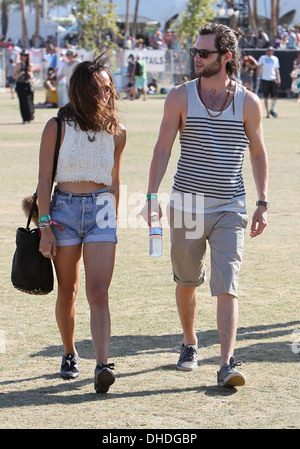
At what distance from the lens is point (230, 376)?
15.9 feet

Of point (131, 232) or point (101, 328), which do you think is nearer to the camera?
point (101, 328)

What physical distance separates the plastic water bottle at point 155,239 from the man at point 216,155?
0.07 m

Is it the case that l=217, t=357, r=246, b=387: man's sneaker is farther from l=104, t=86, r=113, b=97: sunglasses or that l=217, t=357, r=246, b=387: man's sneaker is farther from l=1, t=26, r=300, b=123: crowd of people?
l=1, t=26, r=300, b=123: crowd of people

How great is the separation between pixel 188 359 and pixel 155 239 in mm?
917

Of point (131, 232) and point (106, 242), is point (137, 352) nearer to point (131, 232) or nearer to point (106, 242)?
point (106, 242)

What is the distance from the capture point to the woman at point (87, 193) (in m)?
4.88

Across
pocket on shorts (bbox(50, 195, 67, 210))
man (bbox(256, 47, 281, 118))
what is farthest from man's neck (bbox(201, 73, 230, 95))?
man (bbox(256, 47, 281, 118))

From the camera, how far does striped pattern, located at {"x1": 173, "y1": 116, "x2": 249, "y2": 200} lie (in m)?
5.00

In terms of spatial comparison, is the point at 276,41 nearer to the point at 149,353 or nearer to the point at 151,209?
the point at 149,353

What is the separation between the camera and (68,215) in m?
4.91

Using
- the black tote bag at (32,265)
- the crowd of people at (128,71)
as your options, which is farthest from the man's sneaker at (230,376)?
the crowd of people at (128,71)

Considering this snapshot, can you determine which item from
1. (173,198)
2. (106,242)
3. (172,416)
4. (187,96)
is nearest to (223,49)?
(187,96)

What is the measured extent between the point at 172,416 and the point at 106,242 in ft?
3.40

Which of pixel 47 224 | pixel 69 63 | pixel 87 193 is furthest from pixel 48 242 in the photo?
pixel 69 63
